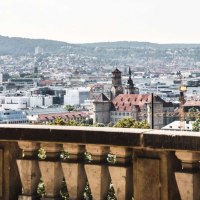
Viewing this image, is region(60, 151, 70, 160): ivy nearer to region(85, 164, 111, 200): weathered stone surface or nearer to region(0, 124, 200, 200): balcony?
region(0, 124, 200, 200): balcony

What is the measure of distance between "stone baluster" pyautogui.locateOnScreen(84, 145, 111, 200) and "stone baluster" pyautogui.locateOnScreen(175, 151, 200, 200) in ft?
1.81

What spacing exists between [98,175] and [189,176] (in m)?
0.66

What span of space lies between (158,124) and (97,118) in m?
12.0

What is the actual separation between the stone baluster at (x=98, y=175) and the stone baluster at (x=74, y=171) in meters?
0.08

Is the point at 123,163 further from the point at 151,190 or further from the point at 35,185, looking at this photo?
the point at 35,185

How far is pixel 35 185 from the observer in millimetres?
5129

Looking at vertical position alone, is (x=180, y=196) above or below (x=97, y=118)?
above

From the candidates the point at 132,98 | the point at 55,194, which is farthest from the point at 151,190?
the point at 132,98

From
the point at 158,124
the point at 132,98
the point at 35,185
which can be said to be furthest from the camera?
the point at 132,98

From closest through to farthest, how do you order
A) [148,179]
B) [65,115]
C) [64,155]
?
1. [148,179]
2. [64,155]
3. [65,115]

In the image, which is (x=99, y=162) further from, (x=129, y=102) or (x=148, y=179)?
(x=129, y=102)

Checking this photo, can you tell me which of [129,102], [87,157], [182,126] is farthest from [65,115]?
[87,157]

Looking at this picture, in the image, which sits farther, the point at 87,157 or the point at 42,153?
the point at 42,153

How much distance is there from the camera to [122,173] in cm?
474
